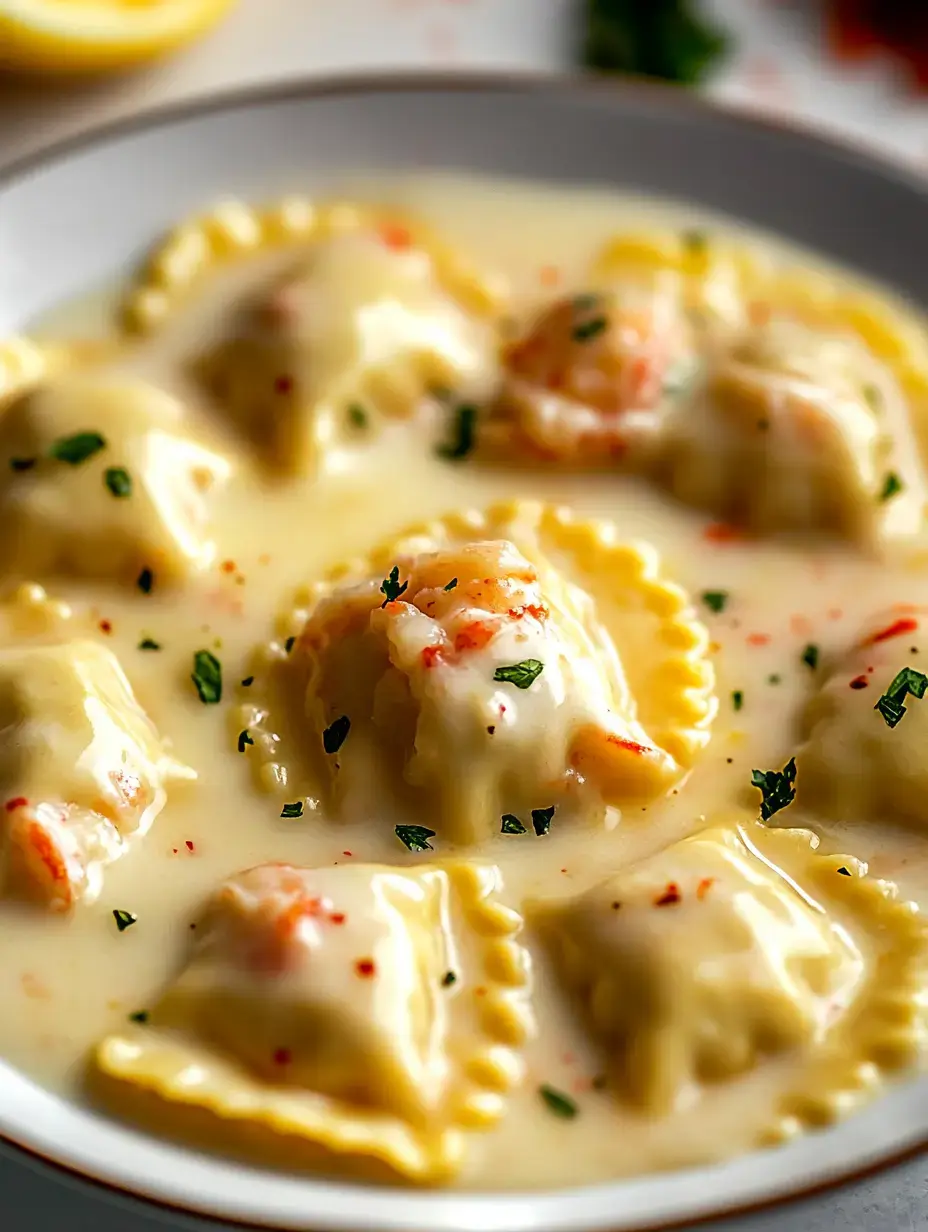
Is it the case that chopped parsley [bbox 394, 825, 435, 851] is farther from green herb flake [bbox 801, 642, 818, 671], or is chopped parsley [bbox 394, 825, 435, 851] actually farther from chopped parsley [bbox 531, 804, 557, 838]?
green herb flake [bbox 801, 642, 818, 671]

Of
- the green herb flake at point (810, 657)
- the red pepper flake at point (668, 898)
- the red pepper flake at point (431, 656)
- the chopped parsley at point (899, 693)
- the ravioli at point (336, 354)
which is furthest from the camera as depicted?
the ravioli at point (336, 354)

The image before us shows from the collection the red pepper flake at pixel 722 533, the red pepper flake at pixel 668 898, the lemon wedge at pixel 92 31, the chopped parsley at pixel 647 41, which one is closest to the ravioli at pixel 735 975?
the red pepper flake at pixel 668 898

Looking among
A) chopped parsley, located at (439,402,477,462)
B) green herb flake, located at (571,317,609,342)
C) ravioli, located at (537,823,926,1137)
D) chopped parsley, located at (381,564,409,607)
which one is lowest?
ravioli, located at (537,823,926,1137)

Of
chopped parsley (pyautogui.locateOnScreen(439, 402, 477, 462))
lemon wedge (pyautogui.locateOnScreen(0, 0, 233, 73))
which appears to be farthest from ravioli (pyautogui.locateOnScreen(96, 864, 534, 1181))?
lemon wedge (pyautogui.locateOnScreen(0, 0, 233, 73))

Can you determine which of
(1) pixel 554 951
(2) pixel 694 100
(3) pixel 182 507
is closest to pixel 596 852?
(1) pixel 554 951

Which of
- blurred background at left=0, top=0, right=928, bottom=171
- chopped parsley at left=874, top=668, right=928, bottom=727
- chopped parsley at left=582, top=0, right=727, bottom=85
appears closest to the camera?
chopped parsley at left=874, top=668, right=928, bottom=727

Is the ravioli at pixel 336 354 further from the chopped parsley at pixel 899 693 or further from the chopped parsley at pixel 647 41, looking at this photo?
the chopped parsley at pixel 899 693

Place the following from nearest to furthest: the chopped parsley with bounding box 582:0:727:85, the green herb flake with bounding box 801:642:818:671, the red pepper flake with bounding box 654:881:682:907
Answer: the red pepper flake with bounding box 654:881:682:907, the green herb flake with bounding box 801:642:818:671, the chopped parsley with bounding box 582:0:727:85
